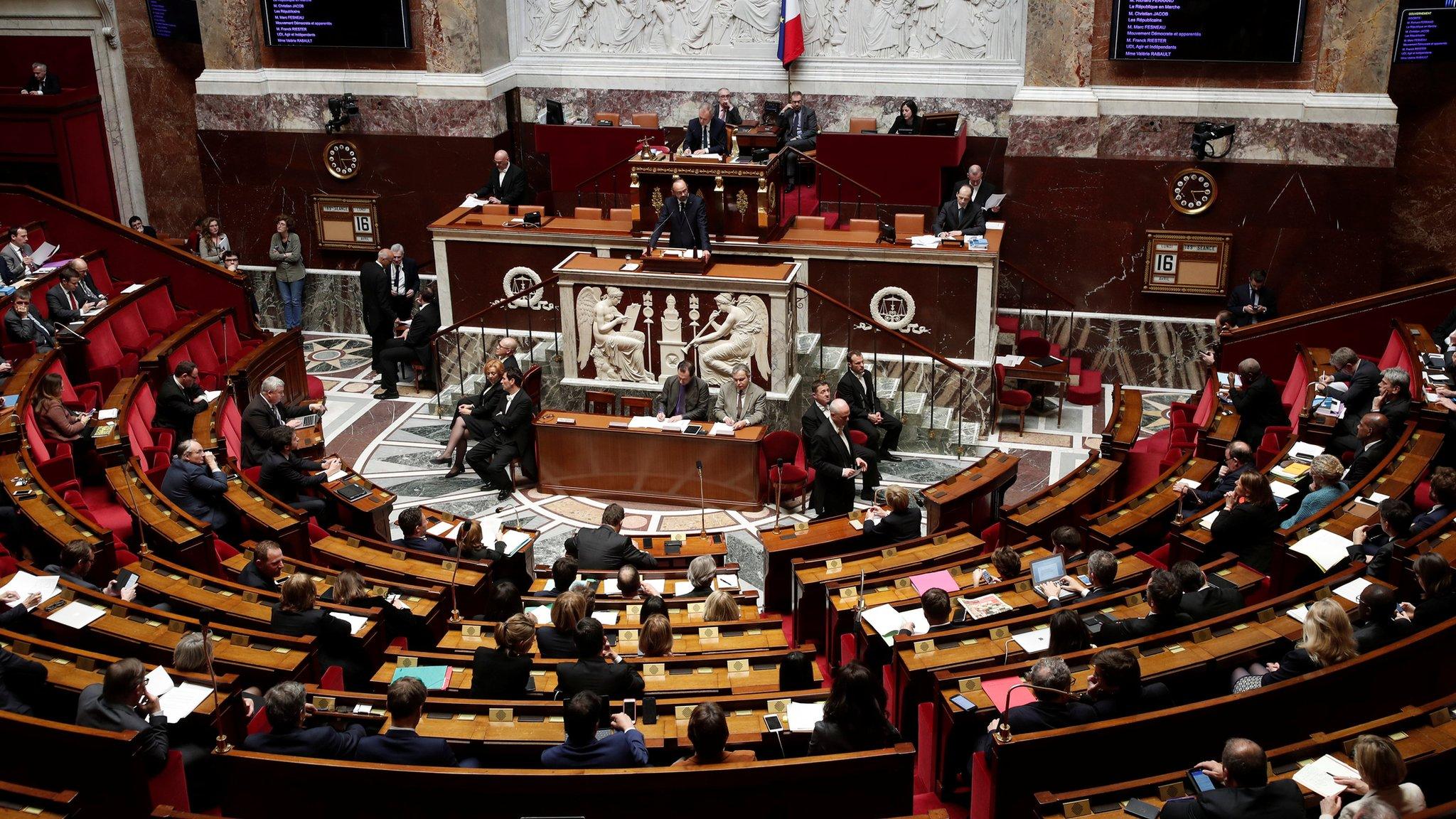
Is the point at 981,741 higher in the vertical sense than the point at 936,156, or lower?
lower

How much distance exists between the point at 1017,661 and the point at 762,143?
1016 centimetres

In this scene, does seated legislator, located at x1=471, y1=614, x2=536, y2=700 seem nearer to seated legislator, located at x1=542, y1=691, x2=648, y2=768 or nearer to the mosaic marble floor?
seated legislator, located at x1=542, y1=691, x2=648, y2=768

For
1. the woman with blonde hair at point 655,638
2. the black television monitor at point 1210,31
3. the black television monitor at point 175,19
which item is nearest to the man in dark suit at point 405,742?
the woman with blonde hair at point 655,638

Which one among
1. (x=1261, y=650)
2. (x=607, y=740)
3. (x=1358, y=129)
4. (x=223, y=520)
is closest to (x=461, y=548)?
(x=223, y=520)

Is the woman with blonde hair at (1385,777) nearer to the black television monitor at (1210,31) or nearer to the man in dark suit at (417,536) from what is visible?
the man in dark suit at (417,536)

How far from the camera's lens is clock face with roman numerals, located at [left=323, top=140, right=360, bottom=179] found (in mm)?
16094

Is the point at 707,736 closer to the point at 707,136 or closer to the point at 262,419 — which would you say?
the point at 262,419

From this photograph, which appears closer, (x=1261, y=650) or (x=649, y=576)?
(x=1261, y=650)

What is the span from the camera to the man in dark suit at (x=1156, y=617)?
6562mm

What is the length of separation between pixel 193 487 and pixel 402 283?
5420 mm

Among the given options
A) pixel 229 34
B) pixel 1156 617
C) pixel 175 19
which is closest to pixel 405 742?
pixel 1156 617

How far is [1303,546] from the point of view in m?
7.33

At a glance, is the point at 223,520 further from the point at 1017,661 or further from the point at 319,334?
the point at 319,334

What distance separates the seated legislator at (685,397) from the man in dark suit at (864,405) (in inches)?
50.5
